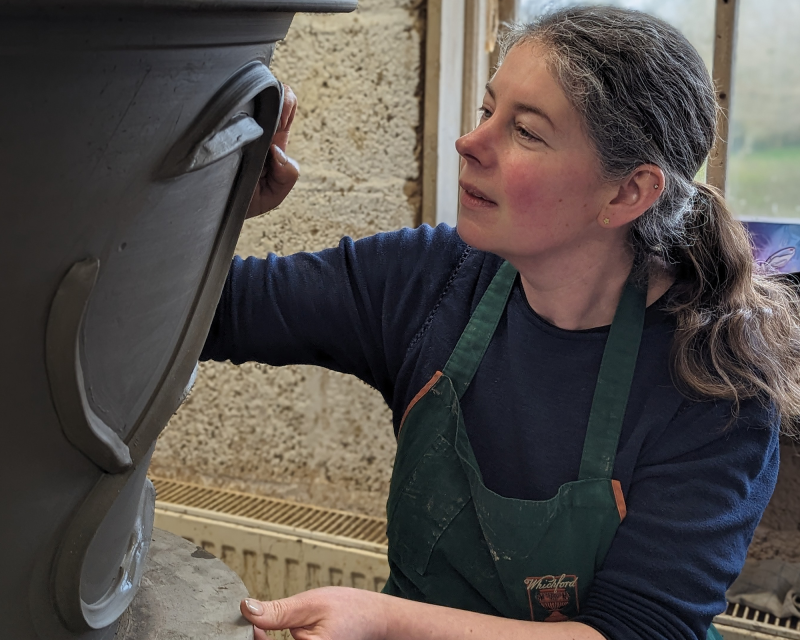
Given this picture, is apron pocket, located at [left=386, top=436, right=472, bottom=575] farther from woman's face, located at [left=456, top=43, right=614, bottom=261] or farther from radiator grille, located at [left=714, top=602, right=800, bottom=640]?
radiator grille, located at [left=714, top=602, right=800, bottom=640]

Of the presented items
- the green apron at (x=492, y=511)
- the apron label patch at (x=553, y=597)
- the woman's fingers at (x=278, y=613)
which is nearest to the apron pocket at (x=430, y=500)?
the green apron at (x=492, y=511)

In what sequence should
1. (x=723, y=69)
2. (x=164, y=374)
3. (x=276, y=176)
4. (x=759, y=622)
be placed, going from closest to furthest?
(x=164, y=374), (x=276, y=176), (x=759, y=622), (x=723, y=69)

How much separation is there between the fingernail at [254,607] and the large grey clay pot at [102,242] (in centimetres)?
13

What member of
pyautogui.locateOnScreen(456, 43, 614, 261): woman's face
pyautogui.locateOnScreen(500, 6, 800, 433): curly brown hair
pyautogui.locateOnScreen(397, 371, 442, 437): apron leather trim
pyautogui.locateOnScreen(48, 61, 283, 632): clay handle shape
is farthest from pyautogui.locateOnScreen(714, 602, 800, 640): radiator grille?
pyautogui.locateOnScreen(48, 61, 283, 632): clay handle shape

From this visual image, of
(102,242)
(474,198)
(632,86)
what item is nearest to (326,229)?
(474,198)

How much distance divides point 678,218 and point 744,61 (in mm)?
701

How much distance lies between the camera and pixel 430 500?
1.19 metres

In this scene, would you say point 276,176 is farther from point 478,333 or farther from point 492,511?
point 492,511

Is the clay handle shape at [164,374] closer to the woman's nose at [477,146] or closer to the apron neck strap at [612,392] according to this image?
the woman's nose at [477,146]

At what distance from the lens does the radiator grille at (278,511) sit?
1.84m

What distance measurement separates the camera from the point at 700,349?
3.71 ft

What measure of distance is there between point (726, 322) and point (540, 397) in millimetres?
254

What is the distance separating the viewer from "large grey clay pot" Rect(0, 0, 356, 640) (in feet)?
1.82

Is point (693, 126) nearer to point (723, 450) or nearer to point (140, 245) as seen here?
point (723, 450)
